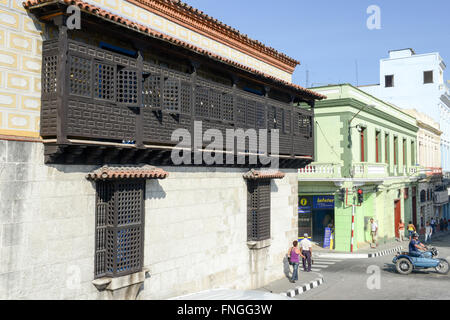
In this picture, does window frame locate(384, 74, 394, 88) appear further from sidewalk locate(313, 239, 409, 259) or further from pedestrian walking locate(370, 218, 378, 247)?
sidewalk locate(313, 239, 409, 259)

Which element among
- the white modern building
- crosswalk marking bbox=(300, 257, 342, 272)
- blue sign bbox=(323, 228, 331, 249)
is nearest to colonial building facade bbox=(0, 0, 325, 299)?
crosswalk marking bbox=(300, 257, 342, 272)

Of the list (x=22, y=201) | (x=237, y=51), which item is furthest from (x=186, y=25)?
(x=22, y=201)

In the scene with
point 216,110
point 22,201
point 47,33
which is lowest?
point 22,201

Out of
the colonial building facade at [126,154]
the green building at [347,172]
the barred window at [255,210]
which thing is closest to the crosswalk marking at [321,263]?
the green building at [347,172]

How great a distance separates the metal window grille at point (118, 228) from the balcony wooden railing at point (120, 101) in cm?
77

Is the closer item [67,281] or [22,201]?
[22,201]

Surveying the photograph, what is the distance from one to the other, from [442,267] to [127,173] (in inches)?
Answer: 550

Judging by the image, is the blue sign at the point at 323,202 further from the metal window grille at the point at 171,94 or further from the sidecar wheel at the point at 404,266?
the metal window grille at the point at 171,94

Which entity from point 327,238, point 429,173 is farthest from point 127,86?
point 429,173

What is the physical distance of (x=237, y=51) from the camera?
15305 mm

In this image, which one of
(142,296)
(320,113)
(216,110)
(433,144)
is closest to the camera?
(142,296)

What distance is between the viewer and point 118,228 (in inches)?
364
